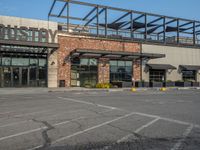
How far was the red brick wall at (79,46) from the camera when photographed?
3028cm

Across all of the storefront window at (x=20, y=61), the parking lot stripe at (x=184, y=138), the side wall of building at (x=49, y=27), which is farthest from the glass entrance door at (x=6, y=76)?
the parking lot stripe at (x=184, y=138)

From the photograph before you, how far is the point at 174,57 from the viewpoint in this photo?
38.4m

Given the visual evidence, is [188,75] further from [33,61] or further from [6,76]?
[6,76]

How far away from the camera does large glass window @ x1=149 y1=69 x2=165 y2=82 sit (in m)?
36.5

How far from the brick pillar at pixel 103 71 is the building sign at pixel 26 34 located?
7062 millimetres

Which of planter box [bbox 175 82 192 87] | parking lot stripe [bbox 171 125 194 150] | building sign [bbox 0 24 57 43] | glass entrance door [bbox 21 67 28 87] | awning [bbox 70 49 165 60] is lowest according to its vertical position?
parking lot stripe [bbox 171 125 194 150]

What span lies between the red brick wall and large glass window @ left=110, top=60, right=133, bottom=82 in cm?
88

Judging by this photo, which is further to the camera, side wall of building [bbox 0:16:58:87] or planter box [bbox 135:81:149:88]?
planter box [bbox 135:81:149:88]

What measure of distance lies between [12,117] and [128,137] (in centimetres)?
487

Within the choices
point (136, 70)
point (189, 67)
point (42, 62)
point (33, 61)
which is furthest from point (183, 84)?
point (33, 61)

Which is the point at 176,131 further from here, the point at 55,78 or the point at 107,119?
the point at 55,78

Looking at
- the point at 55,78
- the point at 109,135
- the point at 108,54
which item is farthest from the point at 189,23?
the point at 109,135

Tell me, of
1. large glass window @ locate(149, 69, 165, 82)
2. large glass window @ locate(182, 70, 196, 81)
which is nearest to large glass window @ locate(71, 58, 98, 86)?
large glass window @ locate(149, 69, 165, 82)

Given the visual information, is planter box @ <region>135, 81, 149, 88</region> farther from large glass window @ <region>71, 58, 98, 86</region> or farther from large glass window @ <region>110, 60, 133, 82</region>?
large glass window @ <region>71, 58, 98, 86</region>
